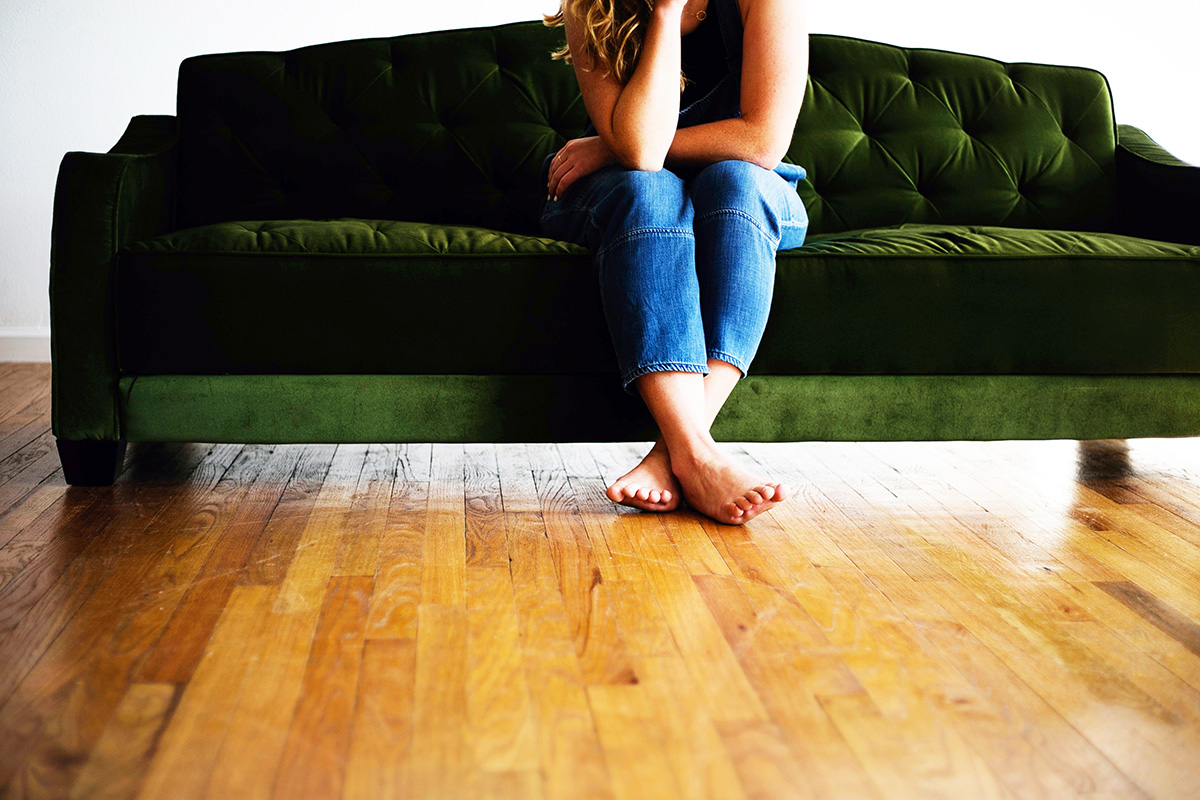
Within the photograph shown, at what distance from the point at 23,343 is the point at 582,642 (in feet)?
8.69

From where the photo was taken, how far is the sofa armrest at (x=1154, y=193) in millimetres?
1834

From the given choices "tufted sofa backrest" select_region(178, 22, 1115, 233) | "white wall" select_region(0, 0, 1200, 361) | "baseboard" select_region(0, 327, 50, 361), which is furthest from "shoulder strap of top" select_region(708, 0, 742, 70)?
"baseboard" select_region(0, 327, 50, 361)

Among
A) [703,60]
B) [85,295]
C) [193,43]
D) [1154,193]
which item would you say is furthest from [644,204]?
[193,43]

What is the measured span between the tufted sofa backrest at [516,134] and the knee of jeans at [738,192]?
575mm

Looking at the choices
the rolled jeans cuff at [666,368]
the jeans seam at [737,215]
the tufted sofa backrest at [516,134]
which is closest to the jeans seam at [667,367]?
the rolled jeans cuff at [666,368]

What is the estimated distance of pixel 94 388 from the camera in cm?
148

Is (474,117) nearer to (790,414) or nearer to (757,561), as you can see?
(790,414)

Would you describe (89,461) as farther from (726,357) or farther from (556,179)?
(726,357)

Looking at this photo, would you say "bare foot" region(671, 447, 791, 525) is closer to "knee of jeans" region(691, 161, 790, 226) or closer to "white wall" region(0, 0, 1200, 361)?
"knee of jeans" region(691, 161, 790, 226)

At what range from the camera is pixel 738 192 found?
4.67 ft

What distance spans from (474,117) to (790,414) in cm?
94

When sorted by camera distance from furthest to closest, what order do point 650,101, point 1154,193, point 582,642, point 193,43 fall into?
1. point 193,43
2. point 1154,193
3. point 650,101
4. point 582,642

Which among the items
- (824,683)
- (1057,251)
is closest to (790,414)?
(1057,251)

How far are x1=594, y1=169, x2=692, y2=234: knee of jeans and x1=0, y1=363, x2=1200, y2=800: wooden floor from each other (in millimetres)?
411
